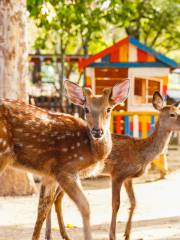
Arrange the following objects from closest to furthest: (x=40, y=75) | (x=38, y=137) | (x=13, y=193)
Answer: (x=38, y=137), (x=13, y=193), (x=40, y=75)

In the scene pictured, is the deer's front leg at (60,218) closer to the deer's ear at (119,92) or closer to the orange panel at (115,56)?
the deer's ear at (119,92)

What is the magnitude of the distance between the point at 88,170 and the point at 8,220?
2.83 m

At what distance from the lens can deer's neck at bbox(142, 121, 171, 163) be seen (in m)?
8.97

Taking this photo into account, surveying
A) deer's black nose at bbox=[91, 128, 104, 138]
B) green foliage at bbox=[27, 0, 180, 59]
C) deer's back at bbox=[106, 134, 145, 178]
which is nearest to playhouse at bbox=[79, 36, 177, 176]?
green foliage at bbox=[27, 0, 180, 59]

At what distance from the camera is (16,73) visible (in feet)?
38.0

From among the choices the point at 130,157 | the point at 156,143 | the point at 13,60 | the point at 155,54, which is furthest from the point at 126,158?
the point at 155,54

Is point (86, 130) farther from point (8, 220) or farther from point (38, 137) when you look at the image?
point (8, 220)

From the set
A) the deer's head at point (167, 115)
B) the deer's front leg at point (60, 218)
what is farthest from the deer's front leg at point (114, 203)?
the deer's head at point (167, 115)

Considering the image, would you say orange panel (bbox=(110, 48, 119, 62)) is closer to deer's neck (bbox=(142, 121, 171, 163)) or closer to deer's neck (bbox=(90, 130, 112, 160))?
deer's neck (bbox=(142, 121, 171, 163))

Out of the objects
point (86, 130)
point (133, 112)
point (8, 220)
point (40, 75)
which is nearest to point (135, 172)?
point (86, 130)

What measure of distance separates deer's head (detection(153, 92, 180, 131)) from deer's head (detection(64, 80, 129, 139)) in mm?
2072

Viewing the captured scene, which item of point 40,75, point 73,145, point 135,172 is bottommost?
point 40,75

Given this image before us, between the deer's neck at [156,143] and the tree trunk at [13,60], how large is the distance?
2.97 metres

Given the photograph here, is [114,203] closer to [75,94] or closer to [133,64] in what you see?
[75,94]
